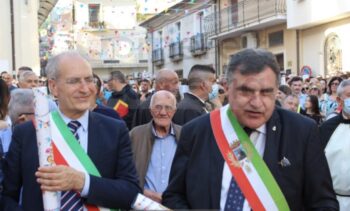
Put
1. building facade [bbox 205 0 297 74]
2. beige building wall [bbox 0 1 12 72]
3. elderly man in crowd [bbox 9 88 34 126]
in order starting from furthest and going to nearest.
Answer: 1. building facade [bbox 205 0 297 74]
2. beige building wall [bbox 0 1 12 72]
3. elderly man in crowd [bbox 9 88 34 126]

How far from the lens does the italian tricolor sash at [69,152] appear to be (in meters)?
2.83

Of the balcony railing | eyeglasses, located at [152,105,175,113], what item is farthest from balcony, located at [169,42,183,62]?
eyeglasses, located at [152,105,175,113]

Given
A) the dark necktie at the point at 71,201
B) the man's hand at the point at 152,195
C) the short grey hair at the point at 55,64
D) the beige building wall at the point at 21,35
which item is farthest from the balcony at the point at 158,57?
the dark necktie at the point at 71,201

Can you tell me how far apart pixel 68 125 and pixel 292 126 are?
3.83ft

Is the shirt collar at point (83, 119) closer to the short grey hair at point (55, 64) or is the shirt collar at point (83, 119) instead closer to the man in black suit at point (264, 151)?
the short grey hair at point (55, 64)

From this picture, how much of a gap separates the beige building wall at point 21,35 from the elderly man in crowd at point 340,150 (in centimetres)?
1247

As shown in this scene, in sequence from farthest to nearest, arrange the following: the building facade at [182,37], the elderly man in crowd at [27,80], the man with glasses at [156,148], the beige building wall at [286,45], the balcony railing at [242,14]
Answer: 1. the building facade at [182,37]
2. the balcony railing at [242,14]
3. the beige building wall at [286,45]
4. the elderly man in crowd at [27,80]
5. the man with glasses at [156,148]

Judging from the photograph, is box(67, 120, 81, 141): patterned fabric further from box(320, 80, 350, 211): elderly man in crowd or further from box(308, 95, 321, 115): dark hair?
box(308, 95, 321, 115): dark hair

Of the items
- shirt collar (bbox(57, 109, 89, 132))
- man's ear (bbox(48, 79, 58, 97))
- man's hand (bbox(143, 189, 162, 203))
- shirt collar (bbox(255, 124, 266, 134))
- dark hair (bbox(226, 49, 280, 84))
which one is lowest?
man's hand (bbox(143, 189, 162, 203))

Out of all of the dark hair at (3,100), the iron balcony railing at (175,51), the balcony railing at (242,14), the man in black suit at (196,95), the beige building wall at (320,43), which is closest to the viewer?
the dark hair at (3,100)

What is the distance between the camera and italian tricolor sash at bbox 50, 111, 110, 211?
9.28 ft

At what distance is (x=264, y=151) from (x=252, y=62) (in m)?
0.43

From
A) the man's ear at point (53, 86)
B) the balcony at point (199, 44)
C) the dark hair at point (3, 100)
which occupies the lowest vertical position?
the dark hair at point (3, 100)

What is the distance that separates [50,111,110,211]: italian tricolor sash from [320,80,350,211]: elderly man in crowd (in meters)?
2.50
